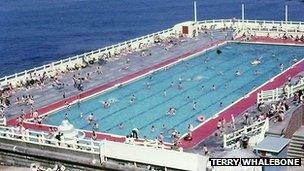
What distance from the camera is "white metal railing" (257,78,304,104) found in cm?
3736

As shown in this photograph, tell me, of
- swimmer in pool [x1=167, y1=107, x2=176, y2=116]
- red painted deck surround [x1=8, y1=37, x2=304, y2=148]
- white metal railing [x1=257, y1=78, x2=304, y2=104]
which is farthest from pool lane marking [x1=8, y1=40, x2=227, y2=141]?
white metal railing [x1=257, y1=78, x2=304, y2=104]

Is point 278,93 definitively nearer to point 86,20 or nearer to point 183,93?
point 183,93

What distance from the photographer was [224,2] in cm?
13350

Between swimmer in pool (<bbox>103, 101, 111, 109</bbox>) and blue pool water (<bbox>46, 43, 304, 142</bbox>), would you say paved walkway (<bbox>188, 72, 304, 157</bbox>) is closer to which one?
blue pool water (<bbox>46, 43, 304, 142</bbox>)

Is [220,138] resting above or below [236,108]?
below

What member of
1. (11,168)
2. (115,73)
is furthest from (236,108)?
(11,168)

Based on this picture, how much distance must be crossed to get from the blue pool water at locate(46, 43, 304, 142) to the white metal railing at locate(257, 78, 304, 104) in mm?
3299

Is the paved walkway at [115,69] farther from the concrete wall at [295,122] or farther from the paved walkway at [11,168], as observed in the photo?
the concrete wall at [295,122]

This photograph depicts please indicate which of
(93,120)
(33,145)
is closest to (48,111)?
(93,120)

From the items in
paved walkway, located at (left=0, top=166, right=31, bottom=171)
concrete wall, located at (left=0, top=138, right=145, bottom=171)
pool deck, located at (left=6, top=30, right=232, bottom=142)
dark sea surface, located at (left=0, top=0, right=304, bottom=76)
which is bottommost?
paved walkway, located at (left=0, top=166, right=31, bottom=171)

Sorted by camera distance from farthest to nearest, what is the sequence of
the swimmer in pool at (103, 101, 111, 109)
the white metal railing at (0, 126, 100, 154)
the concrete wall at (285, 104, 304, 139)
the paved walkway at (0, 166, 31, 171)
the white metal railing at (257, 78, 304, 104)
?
the swimmer in pool at (103, 101, 111, 109) < the white metal railing at (257, 78, 304, 104) < the paved walkway at (0, 166, 31, 171) < the white metal railing at (0, 126, 100, 154) < the concrete wall at (285, 104, 304, 139)

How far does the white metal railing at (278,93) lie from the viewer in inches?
1471

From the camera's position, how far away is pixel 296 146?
29.3 m

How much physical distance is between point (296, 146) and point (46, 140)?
Result: 14041 millimetres
